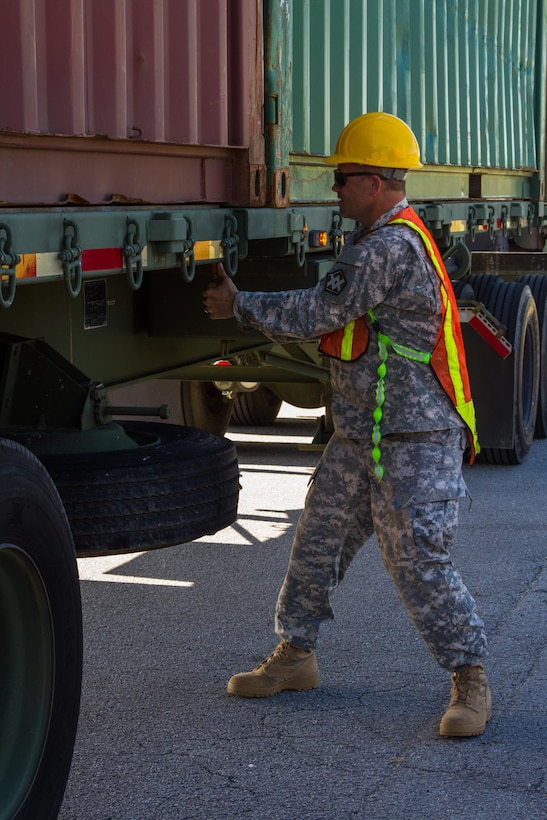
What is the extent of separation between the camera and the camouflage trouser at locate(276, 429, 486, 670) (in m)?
4.21

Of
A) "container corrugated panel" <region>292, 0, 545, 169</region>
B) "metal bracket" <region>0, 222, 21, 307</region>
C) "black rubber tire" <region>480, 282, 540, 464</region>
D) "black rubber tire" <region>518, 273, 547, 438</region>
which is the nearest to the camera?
"metal bracket" <region>0, 222, 21, 307</region>

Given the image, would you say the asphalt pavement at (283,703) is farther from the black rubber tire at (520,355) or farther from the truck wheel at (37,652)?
the black rubber tire at (520,355)

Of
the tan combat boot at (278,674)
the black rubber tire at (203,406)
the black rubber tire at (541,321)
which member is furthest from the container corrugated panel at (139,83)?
the black rubber tire at (541,321)

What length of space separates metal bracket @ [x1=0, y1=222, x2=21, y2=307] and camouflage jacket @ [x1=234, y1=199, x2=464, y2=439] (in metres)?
1.26

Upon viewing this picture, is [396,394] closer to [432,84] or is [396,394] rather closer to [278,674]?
[278,674]

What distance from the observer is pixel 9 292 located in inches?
123

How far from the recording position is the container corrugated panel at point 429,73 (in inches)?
230

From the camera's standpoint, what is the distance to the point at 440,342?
4246 mm

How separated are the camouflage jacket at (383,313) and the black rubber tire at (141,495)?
486 millimetres

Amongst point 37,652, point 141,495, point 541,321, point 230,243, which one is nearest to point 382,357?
point 230,243

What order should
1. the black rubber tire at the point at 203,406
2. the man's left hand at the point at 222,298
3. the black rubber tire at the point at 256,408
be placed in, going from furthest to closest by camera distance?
the black rubber tire at the point at 256,408 < the black rubber tire at the point at 203,406 < the man's left hand at the point at 222,298

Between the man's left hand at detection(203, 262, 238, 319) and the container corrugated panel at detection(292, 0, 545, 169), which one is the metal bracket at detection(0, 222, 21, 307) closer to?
the man's left hand at detection(203, 262, 238, 319)

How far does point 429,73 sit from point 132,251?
424 centimetres

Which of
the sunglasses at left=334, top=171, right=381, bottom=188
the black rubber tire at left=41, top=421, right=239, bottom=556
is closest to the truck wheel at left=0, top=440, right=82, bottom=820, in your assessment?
the black rubber tire at left=41, top=421, right=239, bottom=556
